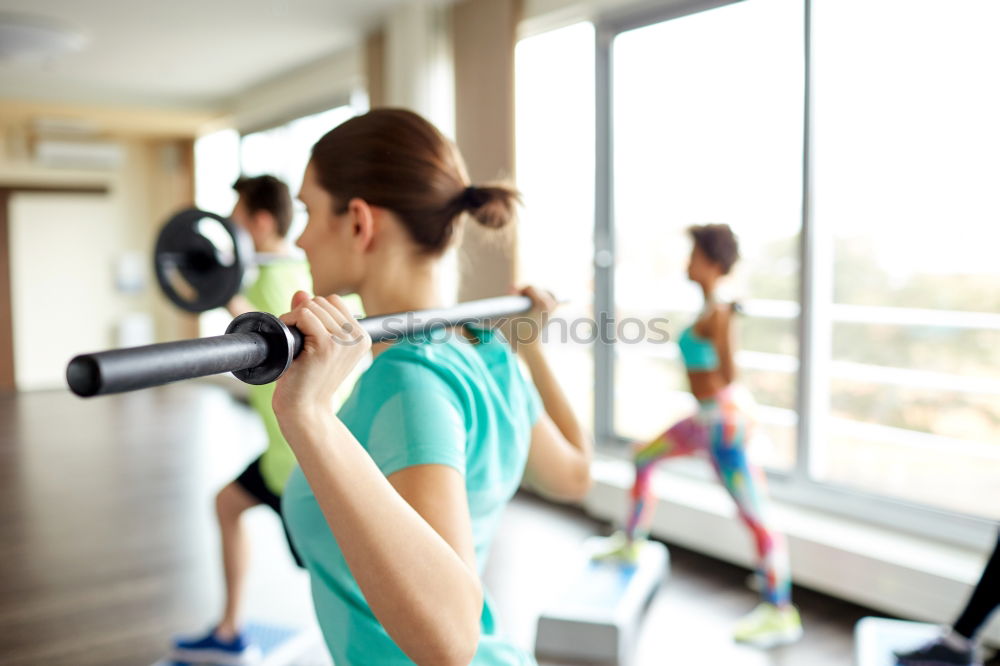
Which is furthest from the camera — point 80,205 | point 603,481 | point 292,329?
point 80,205

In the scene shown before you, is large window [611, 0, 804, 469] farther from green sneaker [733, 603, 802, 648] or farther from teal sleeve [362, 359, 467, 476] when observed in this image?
teal sleeve [362, 359, 467, 476]

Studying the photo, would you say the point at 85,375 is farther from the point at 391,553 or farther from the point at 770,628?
the point at 770,628

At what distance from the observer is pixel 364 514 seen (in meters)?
0.68

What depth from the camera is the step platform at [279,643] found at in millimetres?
2188

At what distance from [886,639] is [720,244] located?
112cm

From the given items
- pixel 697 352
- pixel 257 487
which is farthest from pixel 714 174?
pixel 257 487

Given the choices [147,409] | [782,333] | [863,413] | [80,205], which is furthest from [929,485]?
[80,205]

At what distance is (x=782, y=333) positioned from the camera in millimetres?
3674

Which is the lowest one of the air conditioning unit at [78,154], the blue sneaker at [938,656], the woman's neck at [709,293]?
the blue sneaker at [938,656]

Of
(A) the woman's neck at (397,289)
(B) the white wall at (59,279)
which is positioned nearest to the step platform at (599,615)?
(A) the woman's neck at (397,289)

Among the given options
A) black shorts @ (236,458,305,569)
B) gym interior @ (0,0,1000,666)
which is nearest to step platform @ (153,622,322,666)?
gym interior @ (0,0,1000,666)

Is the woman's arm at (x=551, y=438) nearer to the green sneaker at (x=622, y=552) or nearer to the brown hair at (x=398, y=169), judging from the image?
the brown hair at (x=398, y=169)

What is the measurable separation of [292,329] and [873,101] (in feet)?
9.06

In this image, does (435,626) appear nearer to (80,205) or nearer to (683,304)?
(683,304)
